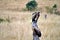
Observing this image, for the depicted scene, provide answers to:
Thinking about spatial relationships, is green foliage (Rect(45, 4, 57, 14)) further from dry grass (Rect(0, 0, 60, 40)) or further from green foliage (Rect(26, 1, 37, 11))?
green foliage (Rect(26, 1, 37, 11))

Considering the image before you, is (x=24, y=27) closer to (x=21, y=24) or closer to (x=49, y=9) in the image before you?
(x=21, y=24)

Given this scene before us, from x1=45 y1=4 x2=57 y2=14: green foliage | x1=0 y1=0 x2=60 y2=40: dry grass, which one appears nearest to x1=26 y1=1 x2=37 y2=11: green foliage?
x1=0 y1=0 x2=60 y2=40: dry grass

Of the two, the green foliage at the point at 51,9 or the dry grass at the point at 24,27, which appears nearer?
the dry grass at the point at 24,27

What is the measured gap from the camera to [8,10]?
2057mm

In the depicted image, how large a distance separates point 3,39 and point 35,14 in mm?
436

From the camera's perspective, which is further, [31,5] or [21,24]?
[31,5]

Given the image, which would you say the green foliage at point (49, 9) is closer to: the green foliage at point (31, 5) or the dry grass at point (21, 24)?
the dry grass at point (21, 24)

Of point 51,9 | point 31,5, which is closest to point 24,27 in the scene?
point 31,5

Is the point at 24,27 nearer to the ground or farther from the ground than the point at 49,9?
nearer to the ground

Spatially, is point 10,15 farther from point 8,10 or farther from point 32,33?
point 32,33

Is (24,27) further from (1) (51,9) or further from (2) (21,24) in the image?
(1) (51,9)

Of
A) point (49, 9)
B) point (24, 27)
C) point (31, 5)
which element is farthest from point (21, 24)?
point (49, 9)

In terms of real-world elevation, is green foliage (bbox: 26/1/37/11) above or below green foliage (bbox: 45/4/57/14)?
above

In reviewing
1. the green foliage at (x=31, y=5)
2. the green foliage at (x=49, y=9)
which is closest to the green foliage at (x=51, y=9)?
the green foliage at (x=49, y=9)
